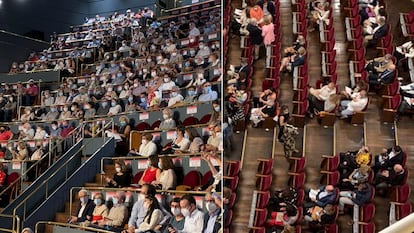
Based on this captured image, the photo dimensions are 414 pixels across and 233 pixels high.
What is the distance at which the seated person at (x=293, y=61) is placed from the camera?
264cm

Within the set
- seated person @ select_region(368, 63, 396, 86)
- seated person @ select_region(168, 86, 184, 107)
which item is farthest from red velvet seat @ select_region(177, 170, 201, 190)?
seated person @ select_region(368, 63, 396, 86)

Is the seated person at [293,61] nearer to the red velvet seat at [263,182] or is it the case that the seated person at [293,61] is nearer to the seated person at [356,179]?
the seated person at [356,179]

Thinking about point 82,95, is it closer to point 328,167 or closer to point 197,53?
point 197,53

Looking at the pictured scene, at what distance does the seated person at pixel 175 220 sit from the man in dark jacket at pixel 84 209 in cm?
69

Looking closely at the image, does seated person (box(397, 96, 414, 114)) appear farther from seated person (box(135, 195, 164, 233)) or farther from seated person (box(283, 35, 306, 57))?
seated person (box(135, 195, 164, 233))

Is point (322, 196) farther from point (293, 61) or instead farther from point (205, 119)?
point (205, 119)

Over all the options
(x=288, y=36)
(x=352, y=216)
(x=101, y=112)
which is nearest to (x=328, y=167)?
(x=352, y=216)

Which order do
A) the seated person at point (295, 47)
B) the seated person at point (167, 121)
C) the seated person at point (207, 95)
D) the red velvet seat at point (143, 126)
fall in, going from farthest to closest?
the red velvet seat at point (143, 126)
the seated person at point (207, 95)
the seated person at point (167, 121)
the seated person at point (295, 47)

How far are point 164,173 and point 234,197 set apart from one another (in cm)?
82

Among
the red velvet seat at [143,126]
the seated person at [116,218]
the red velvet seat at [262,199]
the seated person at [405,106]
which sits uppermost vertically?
the seated person at [405,106]

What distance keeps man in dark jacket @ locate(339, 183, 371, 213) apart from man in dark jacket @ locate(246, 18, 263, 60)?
81cm

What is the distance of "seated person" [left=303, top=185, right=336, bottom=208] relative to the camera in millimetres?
2230

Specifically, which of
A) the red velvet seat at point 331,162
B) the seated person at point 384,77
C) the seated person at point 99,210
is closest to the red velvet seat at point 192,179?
the seated person at point 99,210

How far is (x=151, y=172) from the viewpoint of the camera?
106 inches
